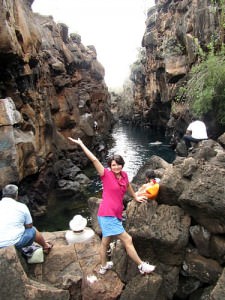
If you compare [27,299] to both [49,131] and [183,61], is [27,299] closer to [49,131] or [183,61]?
[49,131]

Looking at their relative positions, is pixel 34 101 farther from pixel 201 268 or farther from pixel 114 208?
pixel 201 268

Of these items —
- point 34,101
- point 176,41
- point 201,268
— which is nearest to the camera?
point 201,268

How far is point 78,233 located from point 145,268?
272 centimetres

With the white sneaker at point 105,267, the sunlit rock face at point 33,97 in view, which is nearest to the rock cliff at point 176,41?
the sunlit rock face at point 33,97

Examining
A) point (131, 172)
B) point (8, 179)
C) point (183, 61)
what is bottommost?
point (131, 172)

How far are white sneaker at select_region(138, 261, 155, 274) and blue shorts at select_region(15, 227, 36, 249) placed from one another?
250 centimetres

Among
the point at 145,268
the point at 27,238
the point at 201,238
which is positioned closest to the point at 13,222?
the point at 27,238

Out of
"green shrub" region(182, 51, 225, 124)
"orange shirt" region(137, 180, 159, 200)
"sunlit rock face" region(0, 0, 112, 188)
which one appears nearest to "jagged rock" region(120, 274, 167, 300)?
"orange shirt" region(137, 180, 159, 200)

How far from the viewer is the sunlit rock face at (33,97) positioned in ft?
50.1

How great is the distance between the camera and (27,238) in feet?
Result: 25.0

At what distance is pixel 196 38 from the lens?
27.4 metres

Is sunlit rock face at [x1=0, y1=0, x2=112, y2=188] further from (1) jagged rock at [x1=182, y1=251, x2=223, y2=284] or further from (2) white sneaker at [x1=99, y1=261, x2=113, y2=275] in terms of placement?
(1) jagged rock at [x1=182, y1=251, x2=223, y2=284]

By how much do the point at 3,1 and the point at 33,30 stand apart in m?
5.35

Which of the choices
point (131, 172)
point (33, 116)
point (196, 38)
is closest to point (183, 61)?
point (196, 38)
